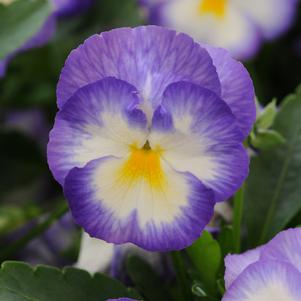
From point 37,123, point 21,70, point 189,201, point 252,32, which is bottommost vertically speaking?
point 37,123

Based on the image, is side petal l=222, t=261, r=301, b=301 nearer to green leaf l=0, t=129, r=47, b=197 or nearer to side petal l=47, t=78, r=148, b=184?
side petal l=47, t=78, r=148, b=184

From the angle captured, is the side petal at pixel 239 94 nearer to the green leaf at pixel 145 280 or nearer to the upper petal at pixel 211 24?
the green leaf at pixel 145 280

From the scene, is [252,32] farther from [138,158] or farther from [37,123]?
[138,158]

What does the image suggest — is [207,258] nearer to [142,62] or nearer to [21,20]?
[142,62]

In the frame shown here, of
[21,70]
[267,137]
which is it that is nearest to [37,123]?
[21,70]

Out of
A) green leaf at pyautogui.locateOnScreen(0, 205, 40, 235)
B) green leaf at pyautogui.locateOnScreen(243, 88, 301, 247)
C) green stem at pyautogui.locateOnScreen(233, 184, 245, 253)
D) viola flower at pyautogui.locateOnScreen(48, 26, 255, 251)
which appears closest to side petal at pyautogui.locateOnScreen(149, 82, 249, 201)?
viola flower at pyautogui.locateOnScreen(48, 26, 255, 251)
